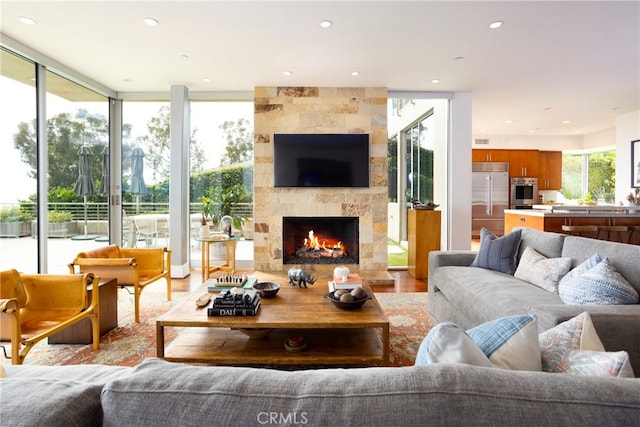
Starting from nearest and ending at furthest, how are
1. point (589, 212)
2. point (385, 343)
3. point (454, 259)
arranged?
1. point (385, 343)
2. point (454, 259)
3. point (589, 212)

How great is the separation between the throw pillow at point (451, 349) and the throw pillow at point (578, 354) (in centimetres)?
22

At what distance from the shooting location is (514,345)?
883 mm

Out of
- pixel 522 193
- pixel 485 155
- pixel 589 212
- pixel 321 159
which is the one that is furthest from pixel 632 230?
pixel 321 159

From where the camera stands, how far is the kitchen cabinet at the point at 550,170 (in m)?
8.28

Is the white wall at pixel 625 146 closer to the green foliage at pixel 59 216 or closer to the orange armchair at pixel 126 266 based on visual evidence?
the orange armchair at pixel 126 266

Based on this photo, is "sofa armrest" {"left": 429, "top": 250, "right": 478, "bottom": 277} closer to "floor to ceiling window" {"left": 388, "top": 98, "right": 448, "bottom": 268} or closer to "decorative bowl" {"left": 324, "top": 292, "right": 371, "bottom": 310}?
"decorative bowl" {"left": 324, "top": 292, "right": 371, "bottom": 310}

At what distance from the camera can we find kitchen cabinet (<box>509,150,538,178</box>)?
26.5 feet

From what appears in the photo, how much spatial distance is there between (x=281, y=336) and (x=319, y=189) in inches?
105

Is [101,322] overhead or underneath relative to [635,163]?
underneath

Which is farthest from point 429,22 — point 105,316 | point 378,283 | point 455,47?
point 105,316

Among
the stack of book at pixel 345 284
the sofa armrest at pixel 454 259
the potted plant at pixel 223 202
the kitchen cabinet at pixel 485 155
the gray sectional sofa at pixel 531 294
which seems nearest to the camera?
the gray sectional sofa at pixel 531 294

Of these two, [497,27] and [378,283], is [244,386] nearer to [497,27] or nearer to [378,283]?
[497,27]

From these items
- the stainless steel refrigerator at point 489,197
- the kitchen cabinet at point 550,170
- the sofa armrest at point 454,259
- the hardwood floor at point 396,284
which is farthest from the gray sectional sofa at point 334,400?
the kitchen cabinet at point 550,170

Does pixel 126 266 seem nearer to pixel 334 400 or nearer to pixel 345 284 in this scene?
pixel 345 284
